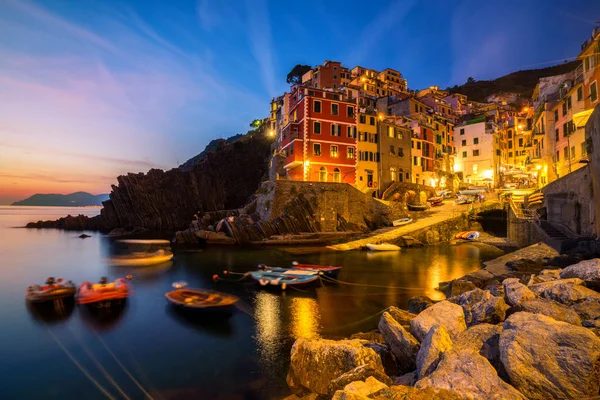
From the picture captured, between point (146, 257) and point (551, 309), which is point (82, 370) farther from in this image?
point (146, 257)

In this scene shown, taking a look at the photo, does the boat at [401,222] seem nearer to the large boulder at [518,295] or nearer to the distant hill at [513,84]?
the large boulder at [518,295]

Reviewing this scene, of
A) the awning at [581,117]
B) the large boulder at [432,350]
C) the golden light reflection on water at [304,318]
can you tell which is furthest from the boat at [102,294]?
the awning at [581,117]

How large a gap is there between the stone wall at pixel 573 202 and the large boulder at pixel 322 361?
18.6 metres

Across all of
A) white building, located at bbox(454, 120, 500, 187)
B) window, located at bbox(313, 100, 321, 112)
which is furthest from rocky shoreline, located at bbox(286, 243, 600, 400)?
white building, located at bbox(454, 120, 500, 187)

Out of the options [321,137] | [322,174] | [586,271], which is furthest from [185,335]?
[321,137]

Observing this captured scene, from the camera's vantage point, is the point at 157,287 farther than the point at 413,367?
Yes

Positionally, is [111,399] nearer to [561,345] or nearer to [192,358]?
[192,358]

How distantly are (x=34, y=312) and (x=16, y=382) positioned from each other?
9488 mm

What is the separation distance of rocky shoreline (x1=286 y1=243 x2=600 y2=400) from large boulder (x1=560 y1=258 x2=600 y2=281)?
0.12ft

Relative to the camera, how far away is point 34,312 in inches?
762

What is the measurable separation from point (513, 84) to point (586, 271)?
19634 cm

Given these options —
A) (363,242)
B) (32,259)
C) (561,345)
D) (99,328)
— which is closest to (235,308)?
(99,328)

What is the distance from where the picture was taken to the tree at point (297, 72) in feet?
361

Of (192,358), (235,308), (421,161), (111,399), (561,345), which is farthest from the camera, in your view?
(421,161)
